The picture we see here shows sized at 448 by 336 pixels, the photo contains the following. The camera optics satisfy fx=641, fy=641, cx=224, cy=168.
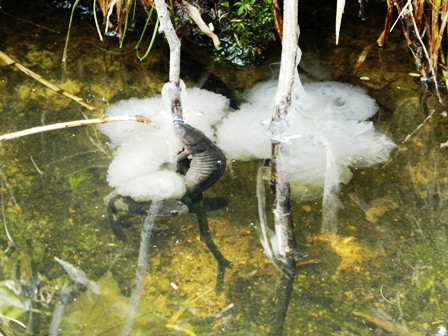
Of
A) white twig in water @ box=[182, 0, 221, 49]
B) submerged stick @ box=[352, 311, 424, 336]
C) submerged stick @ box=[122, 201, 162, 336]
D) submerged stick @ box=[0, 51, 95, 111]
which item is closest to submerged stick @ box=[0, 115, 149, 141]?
submerged stick @ box=[0, 51, 95, 111]

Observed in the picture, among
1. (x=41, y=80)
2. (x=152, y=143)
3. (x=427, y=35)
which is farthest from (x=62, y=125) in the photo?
(x=427, y=35)

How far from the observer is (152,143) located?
2.79 m

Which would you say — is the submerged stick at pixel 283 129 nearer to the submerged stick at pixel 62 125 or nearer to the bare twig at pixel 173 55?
the bare twig at pixel 173 55

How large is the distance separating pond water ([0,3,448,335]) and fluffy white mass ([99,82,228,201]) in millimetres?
70

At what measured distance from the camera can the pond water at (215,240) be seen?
6.88 feet

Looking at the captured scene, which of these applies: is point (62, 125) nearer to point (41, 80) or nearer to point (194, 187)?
point (41, 80)

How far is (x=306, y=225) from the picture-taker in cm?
242

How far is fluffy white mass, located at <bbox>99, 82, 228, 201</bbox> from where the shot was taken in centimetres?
258

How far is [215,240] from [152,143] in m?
0.63

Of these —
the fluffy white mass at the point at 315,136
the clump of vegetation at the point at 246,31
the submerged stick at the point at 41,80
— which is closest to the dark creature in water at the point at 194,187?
the fluffy white mass at the point at 315,136

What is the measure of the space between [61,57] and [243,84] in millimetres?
961

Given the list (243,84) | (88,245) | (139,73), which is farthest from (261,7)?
(88,245)

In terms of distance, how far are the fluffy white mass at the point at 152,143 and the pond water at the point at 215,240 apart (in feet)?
0.23

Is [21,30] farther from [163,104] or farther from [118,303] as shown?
[118,303]
